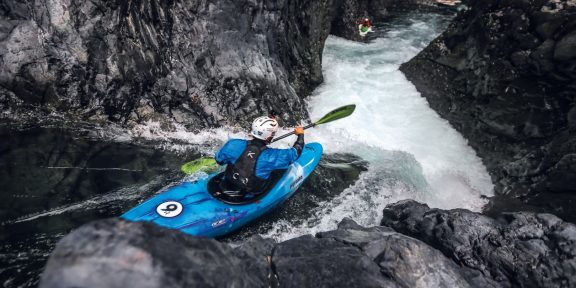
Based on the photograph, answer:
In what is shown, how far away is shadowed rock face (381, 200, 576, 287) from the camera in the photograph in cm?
385

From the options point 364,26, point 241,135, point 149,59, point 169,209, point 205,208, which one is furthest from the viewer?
point 364,26

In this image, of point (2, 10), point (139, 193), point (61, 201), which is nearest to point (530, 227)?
point (139, 193)

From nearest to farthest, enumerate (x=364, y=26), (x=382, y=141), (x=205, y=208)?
(x=205, y=208) → (x=382, y=141) → (x=364, y=26)

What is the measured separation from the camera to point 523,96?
7.01 meters

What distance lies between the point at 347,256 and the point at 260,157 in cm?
204

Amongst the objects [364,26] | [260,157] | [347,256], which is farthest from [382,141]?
[364,26]

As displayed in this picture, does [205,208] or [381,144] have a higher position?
[205,208]

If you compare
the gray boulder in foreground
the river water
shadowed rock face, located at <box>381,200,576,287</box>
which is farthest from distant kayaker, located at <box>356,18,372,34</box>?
shadowed rock face, located at <box>381,200,576,287</box>

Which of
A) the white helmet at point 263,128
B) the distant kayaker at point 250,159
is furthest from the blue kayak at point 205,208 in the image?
the white helmet at point 263,128

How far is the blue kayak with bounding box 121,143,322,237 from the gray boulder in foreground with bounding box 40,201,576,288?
1.22 metres

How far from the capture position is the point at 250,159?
497cm

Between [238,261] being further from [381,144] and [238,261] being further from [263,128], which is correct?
[381,144]

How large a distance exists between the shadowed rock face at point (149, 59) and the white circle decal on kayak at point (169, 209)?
281cm

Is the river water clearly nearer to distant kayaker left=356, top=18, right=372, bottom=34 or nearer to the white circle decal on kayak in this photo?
the white circle decal on kayak
